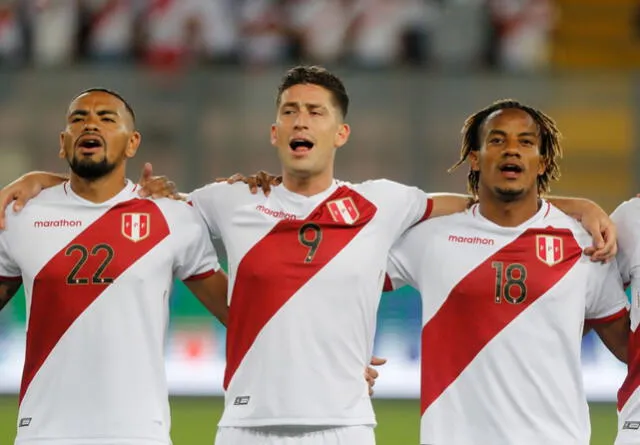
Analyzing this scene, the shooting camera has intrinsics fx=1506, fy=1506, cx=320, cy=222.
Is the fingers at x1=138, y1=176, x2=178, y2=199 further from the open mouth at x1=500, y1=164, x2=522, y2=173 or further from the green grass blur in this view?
the green grass blur

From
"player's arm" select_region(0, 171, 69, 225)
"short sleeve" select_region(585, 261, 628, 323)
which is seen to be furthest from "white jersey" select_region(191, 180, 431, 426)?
"short sleeve" select_region(585, 261, 628, 323)

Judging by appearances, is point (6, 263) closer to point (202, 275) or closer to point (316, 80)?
point (202, 275)

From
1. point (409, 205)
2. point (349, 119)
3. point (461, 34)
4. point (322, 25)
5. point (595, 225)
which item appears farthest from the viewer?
point (322, 25)

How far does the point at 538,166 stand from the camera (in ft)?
24.0

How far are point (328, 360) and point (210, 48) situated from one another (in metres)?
9.39

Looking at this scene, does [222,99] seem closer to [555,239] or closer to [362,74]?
[362,74]

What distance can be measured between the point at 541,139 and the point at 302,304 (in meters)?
1.47

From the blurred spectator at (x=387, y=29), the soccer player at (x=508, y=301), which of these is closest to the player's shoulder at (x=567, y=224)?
the soccer player at (x=508, y=301)

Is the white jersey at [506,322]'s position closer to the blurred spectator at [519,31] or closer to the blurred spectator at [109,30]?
the blurred spectator at [519,31]

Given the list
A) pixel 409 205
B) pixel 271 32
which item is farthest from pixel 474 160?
pixel 271 32

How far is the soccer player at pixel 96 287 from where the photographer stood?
698 cm

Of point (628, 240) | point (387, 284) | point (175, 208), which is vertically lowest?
point (387, 284)

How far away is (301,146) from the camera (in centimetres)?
724

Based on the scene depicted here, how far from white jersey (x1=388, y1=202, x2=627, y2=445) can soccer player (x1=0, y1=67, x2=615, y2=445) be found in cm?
24
